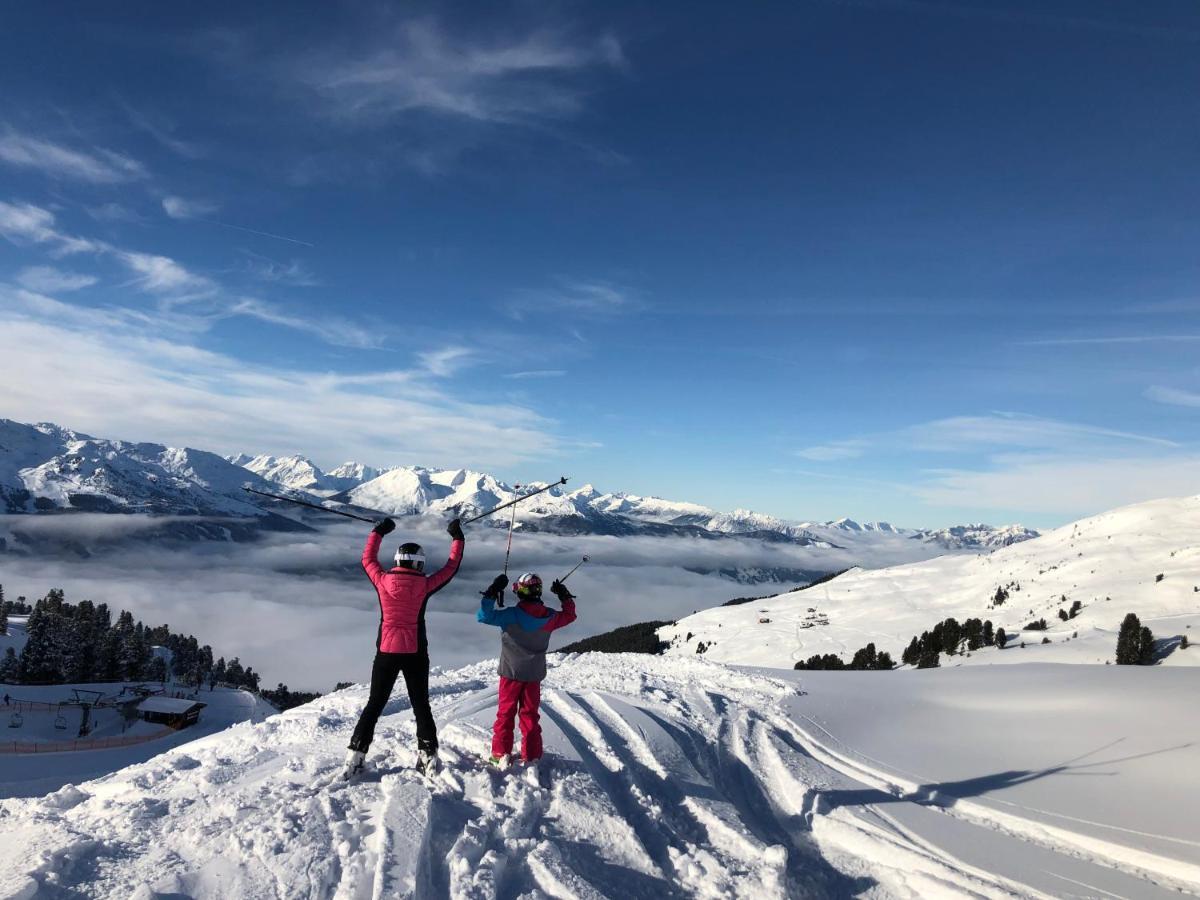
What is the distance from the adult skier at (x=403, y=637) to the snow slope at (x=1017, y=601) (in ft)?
157

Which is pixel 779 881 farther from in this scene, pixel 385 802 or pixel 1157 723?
pixel 1157 723

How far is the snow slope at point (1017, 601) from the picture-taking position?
2355 inches

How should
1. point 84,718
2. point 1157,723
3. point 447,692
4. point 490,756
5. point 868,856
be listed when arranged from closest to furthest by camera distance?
1. point 868,856
2. point 490,756
3. point 1157,723
4. point 447,692
5. point 84,718

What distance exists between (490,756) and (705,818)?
103 inches

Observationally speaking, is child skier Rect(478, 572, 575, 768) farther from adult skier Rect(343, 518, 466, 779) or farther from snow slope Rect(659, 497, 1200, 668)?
snow slope Rect(659, 497, 1200, 668)

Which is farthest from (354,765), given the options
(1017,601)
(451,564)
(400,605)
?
(1017,601)

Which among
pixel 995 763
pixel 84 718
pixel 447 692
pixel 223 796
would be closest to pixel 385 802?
pixel 223 796

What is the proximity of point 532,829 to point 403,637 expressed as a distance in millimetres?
2620

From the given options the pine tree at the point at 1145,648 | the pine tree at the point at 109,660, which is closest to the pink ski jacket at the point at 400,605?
the pine tree at the point at 1145,648

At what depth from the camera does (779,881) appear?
226 inches

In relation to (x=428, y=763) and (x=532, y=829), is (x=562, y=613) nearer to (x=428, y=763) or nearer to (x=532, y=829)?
(x=428, y=763)

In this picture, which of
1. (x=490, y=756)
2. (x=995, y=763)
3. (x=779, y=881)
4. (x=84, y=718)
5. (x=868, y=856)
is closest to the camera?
(x=779, y=881)

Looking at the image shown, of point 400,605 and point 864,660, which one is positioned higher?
point 400,605

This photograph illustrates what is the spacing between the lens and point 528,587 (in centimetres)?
839
